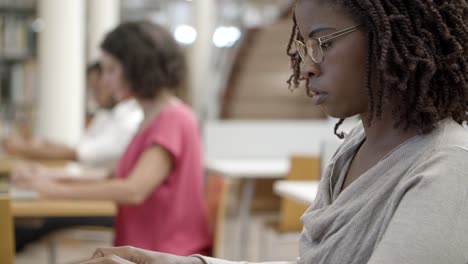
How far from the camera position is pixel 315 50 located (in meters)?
1.04

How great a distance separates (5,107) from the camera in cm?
689

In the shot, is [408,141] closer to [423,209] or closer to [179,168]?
[423,209]

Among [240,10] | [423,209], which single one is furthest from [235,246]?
[423,209]

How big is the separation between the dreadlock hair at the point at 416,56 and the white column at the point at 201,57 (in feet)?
18.2

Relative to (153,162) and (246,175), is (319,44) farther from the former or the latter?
(246,175)

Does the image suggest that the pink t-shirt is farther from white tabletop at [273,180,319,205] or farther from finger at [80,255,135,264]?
finger at [80,255,135,264]

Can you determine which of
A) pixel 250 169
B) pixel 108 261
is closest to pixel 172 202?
pixel 108 261

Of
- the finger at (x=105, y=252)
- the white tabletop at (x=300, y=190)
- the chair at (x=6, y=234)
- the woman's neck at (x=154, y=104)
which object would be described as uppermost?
the woman's neck at (x=154, y=104)

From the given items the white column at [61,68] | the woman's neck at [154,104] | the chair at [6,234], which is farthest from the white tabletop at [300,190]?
→ the white column at [61,68]

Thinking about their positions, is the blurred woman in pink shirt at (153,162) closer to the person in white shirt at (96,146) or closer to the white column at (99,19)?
the person in white shirt at (96,146)

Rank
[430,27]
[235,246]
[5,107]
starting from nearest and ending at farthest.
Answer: [430,27]
[235,246]
[5,107]

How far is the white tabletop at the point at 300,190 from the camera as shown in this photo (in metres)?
2.89

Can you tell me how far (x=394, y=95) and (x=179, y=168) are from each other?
152cm

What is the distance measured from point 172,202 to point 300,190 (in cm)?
81
